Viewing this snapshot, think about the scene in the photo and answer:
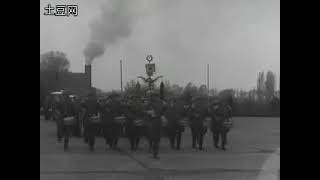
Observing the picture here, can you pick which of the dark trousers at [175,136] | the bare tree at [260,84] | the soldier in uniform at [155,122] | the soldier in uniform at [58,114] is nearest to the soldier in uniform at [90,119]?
the soldier in uniform at [58,114]

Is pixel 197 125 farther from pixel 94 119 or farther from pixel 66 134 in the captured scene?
pixel 66 134

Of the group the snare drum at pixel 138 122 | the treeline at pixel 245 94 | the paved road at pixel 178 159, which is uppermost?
the treeline at pixel 245 94

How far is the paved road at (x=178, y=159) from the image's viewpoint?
4957mm

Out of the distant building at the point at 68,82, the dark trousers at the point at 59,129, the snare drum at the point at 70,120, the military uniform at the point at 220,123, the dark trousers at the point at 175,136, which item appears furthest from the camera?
the military uniform at the point at 220,123

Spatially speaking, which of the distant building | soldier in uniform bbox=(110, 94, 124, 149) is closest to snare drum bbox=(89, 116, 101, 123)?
soldier in uniform bbox=(110, 94, 124, 149)

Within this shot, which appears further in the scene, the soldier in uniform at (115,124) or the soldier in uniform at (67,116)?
the soldier in uniform at (115,124)

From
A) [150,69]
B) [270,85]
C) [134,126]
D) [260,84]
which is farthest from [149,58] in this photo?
[270,85]

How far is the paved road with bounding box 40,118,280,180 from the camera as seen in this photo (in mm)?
4957

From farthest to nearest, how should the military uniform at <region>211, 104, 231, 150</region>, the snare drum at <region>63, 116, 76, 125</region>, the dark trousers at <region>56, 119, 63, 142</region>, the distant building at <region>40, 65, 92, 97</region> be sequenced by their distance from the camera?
the military uniform at <region>211, 104, 231, 150</region>
the snare drum at <region>63, 116, 76, 125</region>
the dark trousers at <region>56, 119, 63, 142</region>
the distant building at <region>40, 65, 92, 97</region>

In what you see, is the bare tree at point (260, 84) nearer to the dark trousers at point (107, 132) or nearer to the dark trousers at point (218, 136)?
the dark trousers at point (218, 136)

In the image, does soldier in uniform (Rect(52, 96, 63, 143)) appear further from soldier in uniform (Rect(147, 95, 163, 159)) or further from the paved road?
soldier in uniform (Rect(147, 95, 163, 159))

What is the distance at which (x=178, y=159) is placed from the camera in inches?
204
